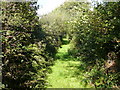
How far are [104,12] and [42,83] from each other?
4.66 metres

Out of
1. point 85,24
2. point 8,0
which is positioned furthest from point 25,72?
point 85,24

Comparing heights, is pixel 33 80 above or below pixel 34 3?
below

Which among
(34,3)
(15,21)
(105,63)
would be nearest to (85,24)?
(105,63)

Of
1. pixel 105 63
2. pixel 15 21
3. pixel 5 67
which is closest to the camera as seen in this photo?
pixel 5 67

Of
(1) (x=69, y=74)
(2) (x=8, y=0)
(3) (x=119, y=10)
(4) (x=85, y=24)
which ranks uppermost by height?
(2) (x=8, y=0)

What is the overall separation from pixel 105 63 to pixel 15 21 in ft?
15.8

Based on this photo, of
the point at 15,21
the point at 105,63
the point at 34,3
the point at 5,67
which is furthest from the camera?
the point at 34,3

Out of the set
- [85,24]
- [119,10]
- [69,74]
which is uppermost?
[119,10]

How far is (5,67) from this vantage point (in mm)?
4938

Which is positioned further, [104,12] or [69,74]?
[69,74]

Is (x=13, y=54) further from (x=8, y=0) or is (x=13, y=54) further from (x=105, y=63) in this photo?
(x=105, y=63)

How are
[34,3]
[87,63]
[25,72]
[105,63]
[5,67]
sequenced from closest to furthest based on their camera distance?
[5,67] → [25,72] → [105,63] → [87,63] → [34,3]

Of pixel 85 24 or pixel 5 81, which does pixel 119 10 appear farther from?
pixel 5 81

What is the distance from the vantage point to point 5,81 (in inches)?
201
